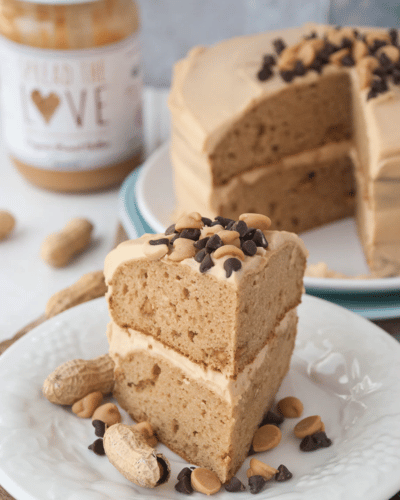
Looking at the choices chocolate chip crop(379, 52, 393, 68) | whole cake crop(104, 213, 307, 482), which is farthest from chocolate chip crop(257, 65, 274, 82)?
whole cake crop(104, 213, 307, 482)

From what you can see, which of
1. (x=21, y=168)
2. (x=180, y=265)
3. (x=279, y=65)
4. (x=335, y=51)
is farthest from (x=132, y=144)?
(x=180, y=265)

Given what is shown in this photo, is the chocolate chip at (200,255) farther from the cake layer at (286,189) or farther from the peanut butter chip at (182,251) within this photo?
the cake layer at (286,189)

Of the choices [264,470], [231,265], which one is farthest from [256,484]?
[231,265]

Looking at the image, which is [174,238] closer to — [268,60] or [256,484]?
[256,484]

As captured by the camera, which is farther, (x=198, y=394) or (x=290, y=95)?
(x=290, y=95)

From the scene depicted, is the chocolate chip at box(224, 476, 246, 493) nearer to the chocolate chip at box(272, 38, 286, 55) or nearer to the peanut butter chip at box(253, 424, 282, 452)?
the peanut butter chip at box(253, 424, 282, 452)

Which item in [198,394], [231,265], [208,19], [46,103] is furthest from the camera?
[208,19]
